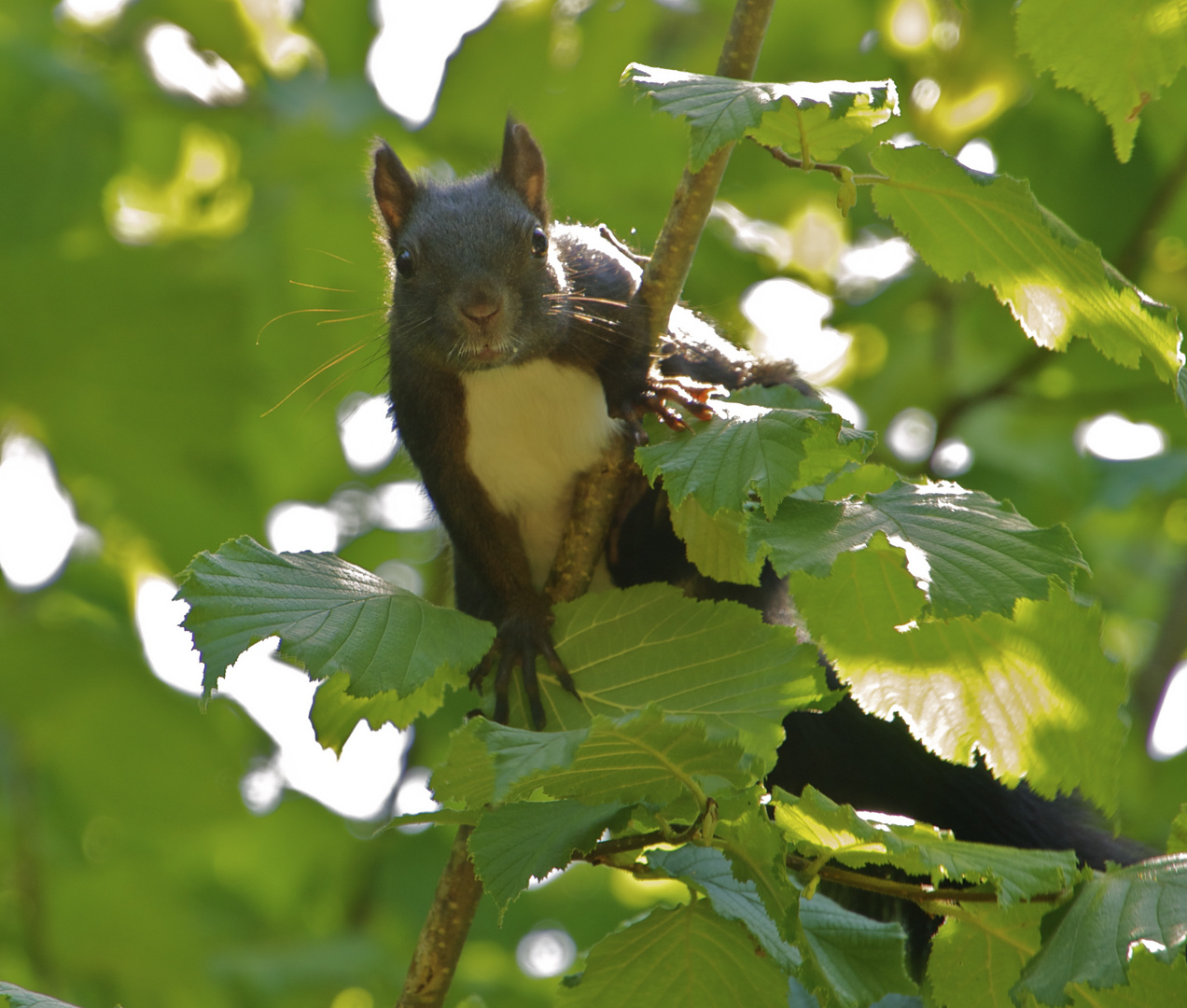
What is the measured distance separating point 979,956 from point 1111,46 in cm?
96

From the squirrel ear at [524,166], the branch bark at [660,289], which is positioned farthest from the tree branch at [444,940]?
the squirrel ear at [524,166]

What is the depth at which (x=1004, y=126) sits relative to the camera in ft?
10.8

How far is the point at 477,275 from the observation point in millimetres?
2096

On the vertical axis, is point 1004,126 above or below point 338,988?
above

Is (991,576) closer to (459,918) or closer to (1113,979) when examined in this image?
(1113,979)

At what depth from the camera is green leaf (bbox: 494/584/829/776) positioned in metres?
1.31

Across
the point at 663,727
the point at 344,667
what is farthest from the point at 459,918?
the point at 663,727

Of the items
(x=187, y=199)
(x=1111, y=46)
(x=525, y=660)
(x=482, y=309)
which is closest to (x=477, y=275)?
(x=482, y=309)

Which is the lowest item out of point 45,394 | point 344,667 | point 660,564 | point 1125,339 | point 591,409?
point 45,394

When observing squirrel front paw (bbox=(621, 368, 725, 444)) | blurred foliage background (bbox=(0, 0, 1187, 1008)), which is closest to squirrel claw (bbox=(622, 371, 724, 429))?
squirrel front paw (bbox=(621, 368, 725, 444))

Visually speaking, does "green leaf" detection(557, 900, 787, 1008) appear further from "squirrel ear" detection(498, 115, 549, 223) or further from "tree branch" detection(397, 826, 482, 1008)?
"squirrel ear" detection(498, 115, 549, 223)

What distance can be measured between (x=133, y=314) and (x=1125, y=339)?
131 inches

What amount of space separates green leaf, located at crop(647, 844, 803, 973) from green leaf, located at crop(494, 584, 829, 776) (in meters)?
0.16

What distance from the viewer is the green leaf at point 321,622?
125 centimetres
